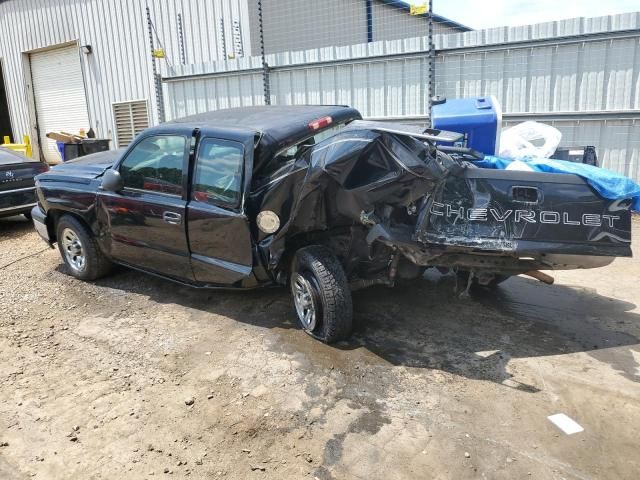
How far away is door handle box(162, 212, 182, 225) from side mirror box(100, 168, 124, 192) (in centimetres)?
65

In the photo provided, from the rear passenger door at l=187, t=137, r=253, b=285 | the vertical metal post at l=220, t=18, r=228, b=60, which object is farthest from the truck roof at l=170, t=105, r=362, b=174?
the vertical metal post at l=220, t=18, r=228, b=60

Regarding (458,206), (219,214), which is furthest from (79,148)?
(458,206)

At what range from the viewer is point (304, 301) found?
4.28 meters

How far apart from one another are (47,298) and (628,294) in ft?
18.5

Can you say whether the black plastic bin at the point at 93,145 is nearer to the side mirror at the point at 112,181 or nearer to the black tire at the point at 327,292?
the side mirror at the point at 112,181

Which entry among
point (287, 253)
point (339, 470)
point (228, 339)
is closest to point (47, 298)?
point (228, 339)

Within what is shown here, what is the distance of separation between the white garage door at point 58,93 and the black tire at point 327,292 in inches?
573

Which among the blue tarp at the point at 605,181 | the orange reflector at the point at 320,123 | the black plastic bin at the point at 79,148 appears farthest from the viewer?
the black plastic bin at the point at 79,148

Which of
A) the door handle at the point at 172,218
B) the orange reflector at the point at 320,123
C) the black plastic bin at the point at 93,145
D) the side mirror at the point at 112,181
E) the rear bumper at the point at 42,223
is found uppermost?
the orange reflector at the point at 320,123

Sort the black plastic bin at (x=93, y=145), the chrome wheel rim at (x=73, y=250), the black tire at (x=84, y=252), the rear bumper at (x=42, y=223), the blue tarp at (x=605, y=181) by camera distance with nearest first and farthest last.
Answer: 1. the blue tarp at (x=605, y=181)
2. the black tire at (x=84, y=252)
3. the chrome wheel rim at (x=73, y=250)
4. the rear bumper at (x=42, y=223)
5. the black plastic bin at (x=93, y=145)

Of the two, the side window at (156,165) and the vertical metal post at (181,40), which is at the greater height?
the vertical metal post at (181,40)

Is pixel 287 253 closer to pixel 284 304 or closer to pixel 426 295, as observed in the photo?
pixel 284 304

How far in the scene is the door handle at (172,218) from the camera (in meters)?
4.71

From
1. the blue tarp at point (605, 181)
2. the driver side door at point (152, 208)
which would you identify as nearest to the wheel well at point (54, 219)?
the driver side door at point (152, 208)
